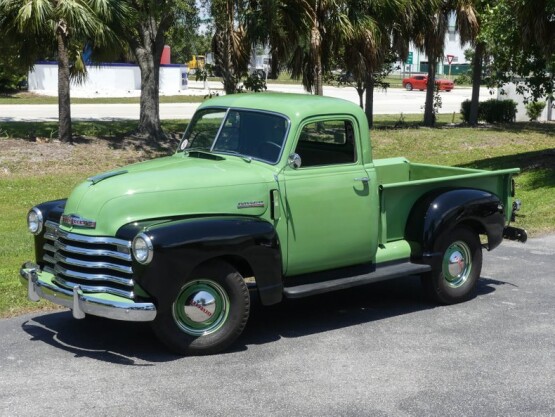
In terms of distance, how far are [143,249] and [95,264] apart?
1.62 ft

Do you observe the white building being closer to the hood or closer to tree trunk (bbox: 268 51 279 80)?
tree trunk (bbox: 268 51 279 80)

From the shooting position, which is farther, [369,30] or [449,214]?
[369,30]

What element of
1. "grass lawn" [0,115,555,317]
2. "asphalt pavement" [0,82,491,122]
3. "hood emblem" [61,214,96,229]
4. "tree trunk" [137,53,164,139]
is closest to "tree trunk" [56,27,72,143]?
"grass lawn" [0,115,555,317]

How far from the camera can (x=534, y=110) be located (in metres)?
29.6

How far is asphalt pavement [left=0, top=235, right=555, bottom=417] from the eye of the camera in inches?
225

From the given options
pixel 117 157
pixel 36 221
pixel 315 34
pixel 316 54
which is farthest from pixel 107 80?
pixel 36 221

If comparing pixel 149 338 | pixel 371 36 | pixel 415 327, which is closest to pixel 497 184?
pixel 415 327

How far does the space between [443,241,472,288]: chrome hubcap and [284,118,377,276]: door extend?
35.9 inches

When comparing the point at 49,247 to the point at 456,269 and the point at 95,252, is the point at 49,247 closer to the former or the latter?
the point at 95,252

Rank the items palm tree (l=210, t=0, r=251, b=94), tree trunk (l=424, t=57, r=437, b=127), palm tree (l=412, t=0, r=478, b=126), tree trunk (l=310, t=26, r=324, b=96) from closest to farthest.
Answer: tree trunk (l=310, t=26, r=324, b=96) → palm tree (l=210, t=0, r=251, b=94) → palm tree (l=412, t=0, r=478, b=126) → tree trunk (l=424, t=57, r=437, b=127)

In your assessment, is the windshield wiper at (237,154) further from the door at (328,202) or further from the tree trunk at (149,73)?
the tree trunk at (149,73)

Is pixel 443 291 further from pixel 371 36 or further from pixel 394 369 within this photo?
pixel 371 36

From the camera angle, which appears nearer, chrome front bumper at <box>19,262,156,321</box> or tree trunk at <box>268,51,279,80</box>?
chrome front bumper at <box>19,262,156,321</box>

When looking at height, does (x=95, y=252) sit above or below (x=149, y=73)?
below
